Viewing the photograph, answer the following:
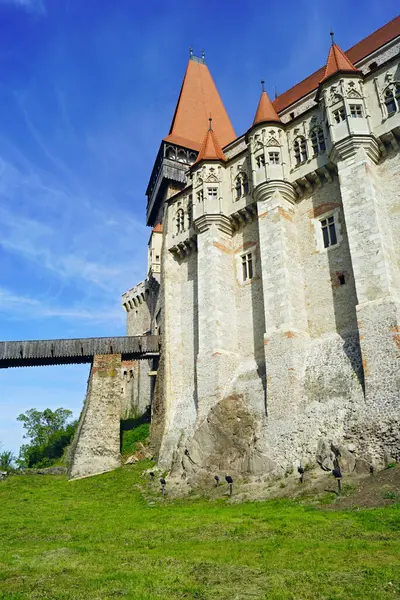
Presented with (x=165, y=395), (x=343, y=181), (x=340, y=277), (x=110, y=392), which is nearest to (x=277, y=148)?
(x=343, y=181)

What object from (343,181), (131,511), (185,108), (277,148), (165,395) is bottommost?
(131,511)

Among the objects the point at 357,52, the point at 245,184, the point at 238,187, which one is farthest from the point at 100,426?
the point at 357,52

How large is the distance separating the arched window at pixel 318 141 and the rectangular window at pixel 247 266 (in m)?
5.72

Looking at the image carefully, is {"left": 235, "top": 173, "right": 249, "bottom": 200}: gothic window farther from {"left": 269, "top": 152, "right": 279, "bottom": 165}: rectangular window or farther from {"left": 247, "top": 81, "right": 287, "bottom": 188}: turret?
{"left": 269, "top": 152, "right": 279, "bottom": 165}: rectangular window

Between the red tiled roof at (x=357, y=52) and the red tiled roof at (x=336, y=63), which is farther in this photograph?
the red tiled roof at (x=357, y=52)

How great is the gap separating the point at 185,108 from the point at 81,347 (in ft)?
70.4

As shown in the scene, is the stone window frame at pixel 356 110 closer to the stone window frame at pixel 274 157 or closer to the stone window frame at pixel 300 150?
the stone window frame at pixel 300 150

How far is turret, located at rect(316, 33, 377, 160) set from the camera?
64.4ft

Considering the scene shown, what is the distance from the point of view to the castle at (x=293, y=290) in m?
17.0

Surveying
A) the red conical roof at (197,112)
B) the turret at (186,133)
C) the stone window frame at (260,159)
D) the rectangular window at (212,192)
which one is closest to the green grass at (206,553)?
the stone window frame at (260,159)

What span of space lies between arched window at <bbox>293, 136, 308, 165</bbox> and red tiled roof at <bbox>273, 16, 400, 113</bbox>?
410 centimetres

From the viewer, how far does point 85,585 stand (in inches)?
291

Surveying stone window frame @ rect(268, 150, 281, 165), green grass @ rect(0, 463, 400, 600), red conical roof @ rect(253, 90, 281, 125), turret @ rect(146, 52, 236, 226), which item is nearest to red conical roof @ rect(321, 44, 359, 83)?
red conical roof @ rect(253, 90, 281, 125)

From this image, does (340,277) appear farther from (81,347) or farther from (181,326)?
(81,347)
